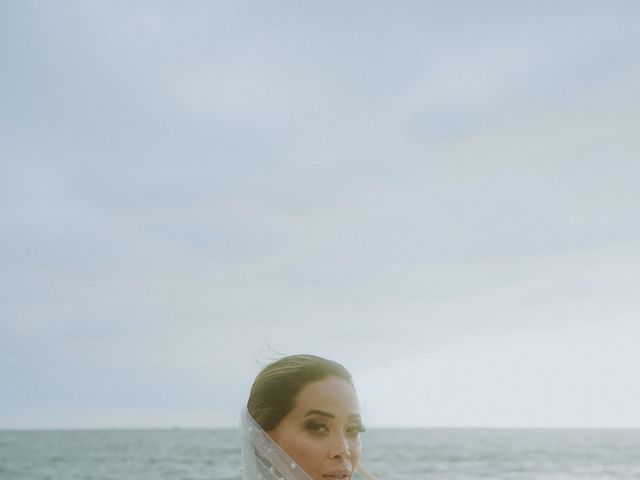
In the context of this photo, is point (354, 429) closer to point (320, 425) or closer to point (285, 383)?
point (320, 425)

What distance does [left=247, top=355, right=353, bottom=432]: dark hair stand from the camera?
274 centimetres

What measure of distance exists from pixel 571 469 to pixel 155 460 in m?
25.8

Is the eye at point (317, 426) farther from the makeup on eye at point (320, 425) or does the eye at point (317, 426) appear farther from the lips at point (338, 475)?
the lips at point (338, 475)

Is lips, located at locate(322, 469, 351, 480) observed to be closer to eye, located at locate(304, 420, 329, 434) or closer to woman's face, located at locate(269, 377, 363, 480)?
woman's face, located at locate(269, 377, 363, 480)

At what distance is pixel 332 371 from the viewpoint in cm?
278

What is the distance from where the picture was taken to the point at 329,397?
8.75 ft

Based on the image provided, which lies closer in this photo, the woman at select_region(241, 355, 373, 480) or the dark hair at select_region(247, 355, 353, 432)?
the woman at select_region(241, 355, 373, 480)

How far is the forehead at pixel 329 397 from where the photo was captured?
2.64 m

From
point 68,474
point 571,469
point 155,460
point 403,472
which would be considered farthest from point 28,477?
point 571,469

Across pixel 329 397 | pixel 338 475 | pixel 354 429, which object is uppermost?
pixel 329 397

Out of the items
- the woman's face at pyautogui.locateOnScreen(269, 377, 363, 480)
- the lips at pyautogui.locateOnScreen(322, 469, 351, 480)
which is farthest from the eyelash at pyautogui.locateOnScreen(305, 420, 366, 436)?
the lips at pyautogui.locateOnScreen(322, 469, 351, 480)

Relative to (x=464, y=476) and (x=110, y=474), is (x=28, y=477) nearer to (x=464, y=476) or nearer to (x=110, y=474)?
(x=110, y=474)

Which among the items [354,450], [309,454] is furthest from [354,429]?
[309,454]

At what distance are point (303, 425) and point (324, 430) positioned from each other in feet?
0.24
